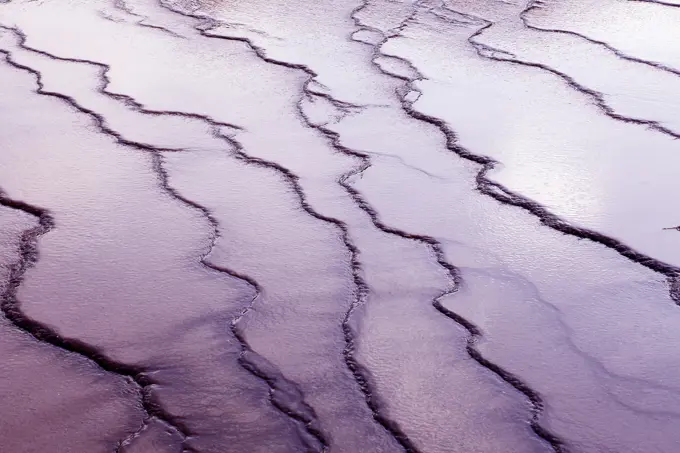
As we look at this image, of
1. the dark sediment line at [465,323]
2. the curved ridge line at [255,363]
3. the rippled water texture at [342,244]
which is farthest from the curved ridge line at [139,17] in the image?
the curved ridge line at [255,363]

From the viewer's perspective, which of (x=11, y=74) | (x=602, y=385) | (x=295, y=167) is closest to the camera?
(x=602, y=385)

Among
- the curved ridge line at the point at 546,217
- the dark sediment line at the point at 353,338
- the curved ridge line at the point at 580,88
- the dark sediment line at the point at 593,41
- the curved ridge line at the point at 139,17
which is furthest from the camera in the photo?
the curved ridge line at the point at 139,17

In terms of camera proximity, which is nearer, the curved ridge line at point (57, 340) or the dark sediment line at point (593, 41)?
the curved ridge line at point (57, 340)

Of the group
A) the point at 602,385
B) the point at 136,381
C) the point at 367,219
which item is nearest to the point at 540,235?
the point at 367,219

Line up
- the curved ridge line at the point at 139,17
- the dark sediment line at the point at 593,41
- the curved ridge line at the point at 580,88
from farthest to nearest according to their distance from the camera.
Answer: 1. the curved ridge line at the point at 139,17
2. the dark sediment line at the point at 593,41
3. the curved ridge line at the point at 580,88

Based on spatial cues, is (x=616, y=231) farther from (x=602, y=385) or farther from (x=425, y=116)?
(x=425, y=116)

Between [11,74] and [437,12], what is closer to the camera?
Result: [11,74]

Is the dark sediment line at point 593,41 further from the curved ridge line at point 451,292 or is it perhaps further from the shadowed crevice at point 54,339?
the shadowed crevice at point 54,339

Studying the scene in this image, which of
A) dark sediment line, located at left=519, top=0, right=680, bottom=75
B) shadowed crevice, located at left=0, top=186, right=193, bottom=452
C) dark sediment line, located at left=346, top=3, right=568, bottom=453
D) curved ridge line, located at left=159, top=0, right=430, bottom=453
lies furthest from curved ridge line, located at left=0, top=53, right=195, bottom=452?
dark sediment line, located at left=519, top=0, right=680, bottom=75

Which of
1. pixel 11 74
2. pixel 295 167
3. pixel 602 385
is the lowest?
pixel 11 74
